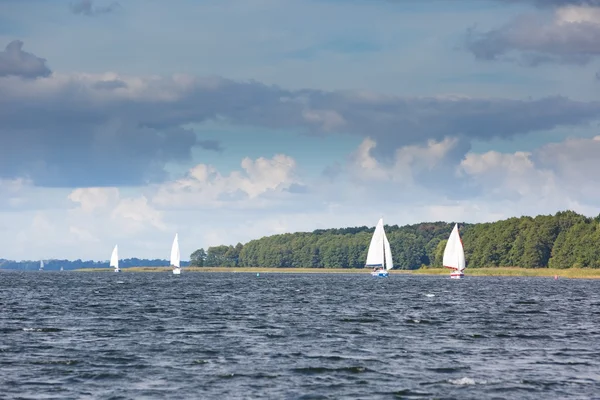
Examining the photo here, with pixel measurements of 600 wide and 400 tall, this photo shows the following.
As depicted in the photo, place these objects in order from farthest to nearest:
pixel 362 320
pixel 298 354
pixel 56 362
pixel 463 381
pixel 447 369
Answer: pixel 362 320, pixel 298 354, pixel 56 362, pixel 447 369, pixel 463 381

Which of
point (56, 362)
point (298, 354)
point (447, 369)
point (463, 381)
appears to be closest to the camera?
point (463, 381)

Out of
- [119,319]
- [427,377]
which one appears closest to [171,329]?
[119,319]

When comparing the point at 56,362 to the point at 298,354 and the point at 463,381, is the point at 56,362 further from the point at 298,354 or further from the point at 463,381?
the point at 463,381

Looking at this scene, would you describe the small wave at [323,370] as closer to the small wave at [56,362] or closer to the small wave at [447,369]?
the small wave at [447,369]

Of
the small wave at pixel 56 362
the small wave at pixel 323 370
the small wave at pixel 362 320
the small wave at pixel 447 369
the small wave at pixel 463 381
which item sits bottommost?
the small wave at pixel 463 381

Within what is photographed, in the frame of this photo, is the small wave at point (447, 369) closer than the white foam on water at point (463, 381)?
No

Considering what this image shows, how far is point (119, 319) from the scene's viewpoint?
7381cm

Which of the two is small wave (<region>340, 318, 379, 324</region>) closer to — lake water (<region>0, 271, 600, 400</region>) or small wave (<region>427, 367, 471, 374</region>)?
lake water (<region>0, 271, 600, 400</region>)

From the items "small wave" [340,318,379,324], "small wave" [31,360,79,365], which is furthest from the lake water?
"small wave" [340,318,379,324]

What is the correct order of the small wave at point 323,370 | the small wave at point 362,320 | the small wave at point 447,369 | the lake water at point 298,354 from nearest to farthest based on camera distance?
the lake water at point 298,354 < the small wave at point 323,370 < the small wave at point 447,369 < the small wave at point 362,320

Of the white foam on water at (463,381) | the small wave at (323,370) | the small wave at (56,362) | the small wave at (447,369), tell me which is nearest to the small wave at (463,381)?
the white foam on water at (463,381)

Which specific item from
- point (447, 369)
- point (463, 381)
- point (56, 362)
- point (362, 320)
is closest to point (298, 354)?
point (447, 369)

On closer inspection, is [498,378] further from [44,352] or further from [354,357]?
[44,352]

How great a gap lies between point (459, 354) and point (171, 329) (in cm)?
2319
